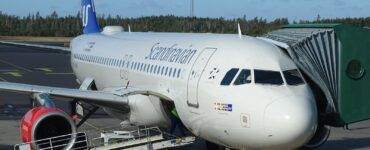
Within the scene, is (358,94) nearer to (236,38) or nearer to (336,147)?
(236,38)

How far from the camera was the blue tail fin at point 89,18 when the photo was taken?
28422 millimetres

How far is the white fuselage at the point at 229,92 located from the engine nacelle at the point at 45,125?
2178 mm

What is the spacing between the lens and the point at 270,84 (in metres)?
11.3

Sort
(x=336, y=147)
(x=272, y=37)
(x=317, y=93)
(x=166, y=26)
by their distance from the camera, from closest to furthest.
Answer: (x=317, y=93) → (x=272, y=37) → (x=336, y=147) → (x=166, y=26)

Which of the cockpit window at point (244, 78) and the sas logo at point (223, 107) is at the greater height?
the cockpit window at point (244, 78)

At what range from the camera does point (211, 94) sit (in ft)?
38.6

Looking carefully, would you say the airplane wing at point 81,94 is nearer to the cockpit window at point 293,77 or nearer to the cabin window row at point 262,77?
the cabin window row at point 262,77

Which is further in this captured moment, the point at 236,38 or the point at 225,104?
the point at 236,38

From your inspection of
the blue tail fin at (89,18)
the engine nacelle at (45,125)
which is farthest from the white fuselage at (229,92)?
the blue tail fin at (89,18)

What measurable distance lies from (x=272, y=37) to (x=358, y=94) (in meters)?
2.50

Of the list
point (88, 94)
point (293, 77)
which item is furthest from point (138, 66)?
point (293, 77)

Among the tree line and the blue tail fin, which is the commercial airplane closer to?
the blue tail fin

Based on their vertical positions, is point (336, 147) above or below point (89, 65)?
→ below

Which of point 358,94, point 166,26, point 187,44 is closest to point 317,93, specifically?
point 358,94
